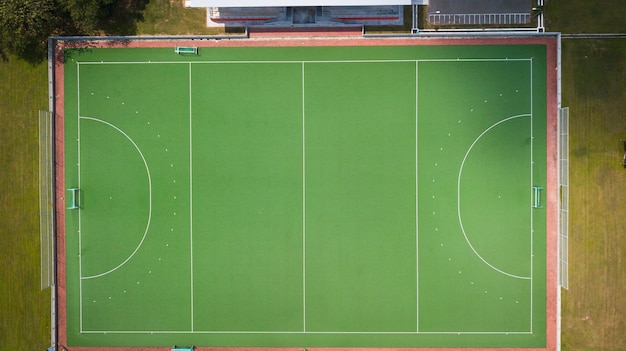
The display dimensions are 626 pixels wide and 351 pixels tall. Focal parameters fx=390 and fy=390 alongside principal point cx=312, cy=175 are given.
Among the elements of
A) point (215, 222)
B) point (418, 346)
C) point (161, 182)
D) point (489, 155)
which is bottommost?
point (418, 346)

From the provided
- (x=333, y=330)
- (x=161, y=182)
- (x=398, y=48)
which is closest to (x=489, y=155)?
(x=398, y=48)

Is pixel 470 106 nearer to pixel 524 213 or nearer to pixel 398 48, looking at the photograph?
pixel 398 48

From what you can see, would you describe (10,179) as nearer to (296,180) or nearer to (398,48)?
(296,180)

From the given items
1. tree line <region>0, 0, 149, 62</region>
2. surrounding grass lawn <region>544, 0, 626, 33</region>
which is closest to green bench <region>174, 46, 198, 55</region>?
tree line <region>0, 0, 149, 62</region>

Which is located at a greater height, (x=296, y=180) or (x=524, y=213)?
(x=296, y=180)

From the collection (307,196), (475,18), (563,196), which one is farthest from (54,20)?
(563,196)

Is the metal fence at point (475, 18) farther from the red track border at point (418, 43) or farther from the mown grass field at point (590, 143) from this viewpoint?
the mown grass field at point (590, 143)

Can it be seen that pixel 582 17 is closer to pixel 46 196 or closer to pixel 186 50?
pixel 186 50
